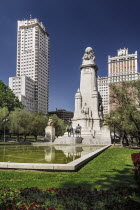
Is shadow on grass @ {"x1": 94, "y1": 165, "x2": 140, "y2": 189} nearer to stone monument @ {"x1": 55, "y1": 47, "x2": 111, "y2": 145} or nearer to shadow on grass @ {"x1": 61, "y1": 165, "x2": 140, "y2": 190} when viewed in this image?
shadow on grass @ {"x1": 61, "y1": 165, "x2": 140, "y2": 190}

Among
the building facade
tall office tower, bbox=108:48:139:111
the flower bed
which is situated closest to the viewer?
the flower bed

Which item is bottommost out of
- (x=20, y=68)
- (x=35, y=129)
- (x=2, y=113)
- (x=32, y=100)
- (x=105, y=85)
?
(x=35, y=129)

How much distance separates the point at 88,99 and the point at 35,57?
93.4 meters

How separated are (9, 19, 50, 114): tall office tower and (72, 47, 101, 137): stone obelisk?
85808 mm

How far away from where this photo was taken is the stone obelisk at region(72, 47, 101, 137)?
139ft

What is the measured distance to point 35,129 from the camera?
51.7m

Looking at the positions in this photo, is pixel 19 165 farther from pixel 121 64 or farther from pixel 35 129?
pixel 121 64

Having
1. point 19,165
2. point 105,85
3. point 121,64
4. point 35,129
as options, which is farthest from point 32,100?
point 19,165

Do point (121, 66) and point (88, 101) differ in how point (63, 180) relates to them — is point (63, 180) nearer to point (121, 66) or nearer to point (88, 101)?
point (88, 101)

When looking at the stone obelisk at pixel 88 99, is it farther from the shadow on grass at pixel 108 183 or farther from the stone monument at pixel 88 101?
the shadow on grass at pixel 108 183

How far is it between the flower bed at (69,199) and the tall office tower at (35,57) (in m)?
124

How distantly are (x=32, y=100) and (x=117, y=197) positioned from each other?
406ft

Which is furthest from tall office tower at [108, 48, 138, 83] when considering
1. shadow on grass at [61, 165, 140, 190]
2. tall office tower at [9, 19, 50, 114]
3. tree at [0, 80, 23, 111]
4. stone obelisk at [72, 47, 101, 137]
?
shadow on grass at [61, 165, 140, 190]

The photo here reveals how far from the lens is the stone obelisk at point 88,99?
42.3 metres
